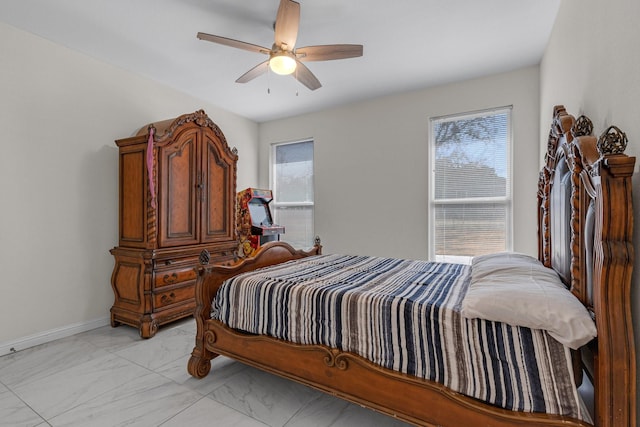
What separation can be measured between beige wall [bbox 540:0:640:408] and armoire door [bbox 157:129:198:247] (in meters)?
3.24

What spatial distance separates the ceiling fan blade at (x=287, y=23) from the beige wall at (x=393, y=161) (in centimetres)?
210

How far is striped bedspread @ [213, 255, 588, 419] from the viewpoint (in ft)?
3.72

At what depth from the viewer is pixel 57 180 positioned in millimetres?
2691

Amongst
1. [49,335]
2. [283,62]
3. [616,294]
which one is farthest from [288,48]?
[49,335]

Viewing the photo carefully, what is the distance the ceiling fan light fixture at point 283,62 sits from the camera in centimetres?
218

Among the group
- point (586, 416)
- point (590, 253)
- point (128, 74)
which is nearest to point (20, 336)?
point (128, 74)

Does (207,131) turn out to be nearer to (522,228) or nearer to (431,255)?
(431,255)

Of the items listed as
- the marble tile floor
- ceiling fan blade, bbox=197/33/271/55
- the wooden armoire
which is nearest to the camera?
the marble tile floor

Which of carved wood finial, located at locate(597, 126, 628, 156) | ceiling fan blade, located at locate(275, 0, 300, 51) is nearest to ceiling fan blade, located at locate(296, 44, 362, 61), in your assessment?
ceiling fan blade, located at locate(275, 0, 300, 51)

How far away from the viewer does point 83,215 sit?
2.87 meters

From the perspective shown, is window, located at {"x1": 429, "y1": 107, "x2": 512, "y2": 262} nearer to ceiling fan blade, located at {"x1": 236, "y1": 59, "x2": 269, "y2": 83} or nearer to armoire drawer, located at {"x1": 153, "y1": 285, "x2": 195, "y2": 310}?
ceiling fan blade, located at {"x1": 236, "y1": 59, "x2": 269, "y2": 83}

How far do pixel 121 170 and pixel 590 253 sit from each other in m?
3.70

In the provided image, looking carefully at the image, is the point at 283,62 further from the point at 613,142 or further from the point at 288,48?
the point at 613,142

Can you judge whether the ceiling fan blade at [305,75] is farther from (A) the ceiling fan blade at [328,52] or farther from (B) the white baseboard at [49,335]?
(B) the white baseboard at [49,335]
